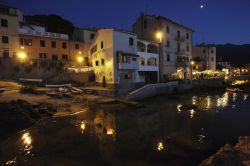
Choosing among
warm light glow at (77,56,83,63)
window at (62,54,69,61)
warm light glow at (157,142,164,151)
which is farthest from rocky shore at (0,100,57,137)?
warm light glow at (77,56,83,63)

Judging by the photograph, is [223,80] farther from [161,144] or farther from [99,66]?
[161,144]

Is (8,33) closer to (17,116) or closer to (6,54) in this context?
(6,54)

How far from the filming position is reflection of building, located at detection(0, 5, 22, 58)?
4316 cm

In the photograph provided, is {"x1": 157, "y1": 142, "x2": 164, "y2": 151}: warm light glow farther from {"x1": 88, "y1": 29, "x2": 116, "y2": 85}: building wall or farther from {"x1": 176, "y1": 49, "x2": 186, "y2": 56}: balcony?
{"x1": 176, "y1": 49, "x2": 186, "y2": 56}: balcony

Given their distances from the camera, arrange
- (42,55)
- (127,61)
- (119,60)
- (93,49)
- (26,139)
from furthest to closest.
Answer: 1. (93,49)
2. (42,55)
3. (127,61)
4. (119,60)
5. (26,139)

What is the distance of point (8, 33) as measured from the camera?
144ft

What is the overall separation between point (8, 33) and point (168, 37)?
38.5 m

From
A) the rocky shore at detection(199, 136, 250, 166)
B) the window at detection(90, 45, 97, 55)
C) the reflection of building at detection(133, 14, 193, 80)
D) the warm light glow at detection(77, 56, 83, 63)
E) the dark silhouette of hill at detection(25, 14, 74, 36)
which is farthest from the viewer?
the dark silhouette of hill at detection(25, 14, 74, 36)

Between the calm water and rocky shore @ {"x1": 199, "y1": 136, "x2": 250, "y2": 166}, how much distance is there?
1656 mm

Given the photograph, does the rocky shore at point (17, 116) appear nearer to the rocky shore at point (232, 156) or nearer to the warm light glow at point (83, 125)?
the warm light glow at point (83, 125)

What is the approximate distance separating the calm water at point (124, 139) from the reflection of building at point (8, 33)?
1001 inches

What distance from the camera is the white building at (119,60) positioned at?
4238cm

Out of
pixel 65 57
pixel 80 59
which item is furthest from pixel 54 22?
pixel 80 59

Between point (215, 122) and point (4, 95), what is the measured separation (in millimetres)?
29561
